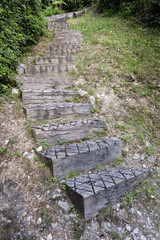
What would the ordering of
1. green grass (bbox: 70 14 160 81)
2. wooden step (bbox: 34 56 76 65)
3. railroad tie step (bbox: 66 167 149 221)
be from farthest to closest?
wooden step (bbox: 34 56 76 65)
green grass (bbox: 70 14 160 81)
railroad tie step (bbox: 66 167 149 221)

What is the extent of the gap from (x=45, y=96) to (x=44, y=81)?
639mm

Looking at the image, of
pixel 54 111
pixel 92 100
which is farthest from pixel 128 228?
pixel 92 100

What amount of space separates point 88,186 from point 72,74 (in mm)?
3254

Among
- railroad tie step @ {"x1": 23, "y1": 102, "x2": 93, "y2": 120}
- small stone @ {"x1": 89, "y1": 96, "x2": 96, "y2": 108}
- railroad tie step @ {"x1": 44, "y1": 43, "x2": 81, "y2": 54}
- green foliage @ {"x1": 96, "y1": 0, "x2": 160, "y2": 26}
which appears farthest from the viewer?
green foliage @ {"x1": 96, "y1": 0, "x2": 160, "y2": 26}

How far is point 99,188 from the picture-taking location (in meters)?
1.78

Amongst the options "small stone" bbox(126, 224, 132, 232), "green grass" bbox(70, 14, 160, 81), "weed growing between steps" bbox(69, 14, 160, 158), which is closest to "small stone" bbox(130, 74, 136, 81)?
"weed growing between steps" bbox(69, 14, 160, 158)

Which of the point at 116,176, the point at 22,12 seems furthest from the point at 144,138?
the point at 22,12

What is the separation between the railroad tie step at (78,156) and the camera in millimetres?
2012

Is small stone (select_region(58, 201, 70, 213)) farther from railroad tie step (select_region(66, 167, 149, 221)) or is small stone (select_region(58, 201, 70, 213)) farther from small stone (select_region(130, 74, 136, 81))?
small stone (select_region(130, 74, 136, 81))

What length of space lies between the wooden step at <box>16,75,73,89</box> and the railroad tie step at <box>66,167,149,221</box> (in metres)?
2.48

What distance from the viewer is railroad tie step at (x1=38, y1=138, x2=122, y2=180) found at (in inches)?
79.2

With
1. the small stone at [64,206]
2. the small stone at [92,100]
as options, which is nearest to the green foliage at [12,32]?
the small stone at [92,100]

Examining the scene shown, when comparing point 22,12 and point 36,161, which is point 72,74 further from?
point 36,161

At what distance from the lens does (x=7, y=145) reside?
2.34 meters
